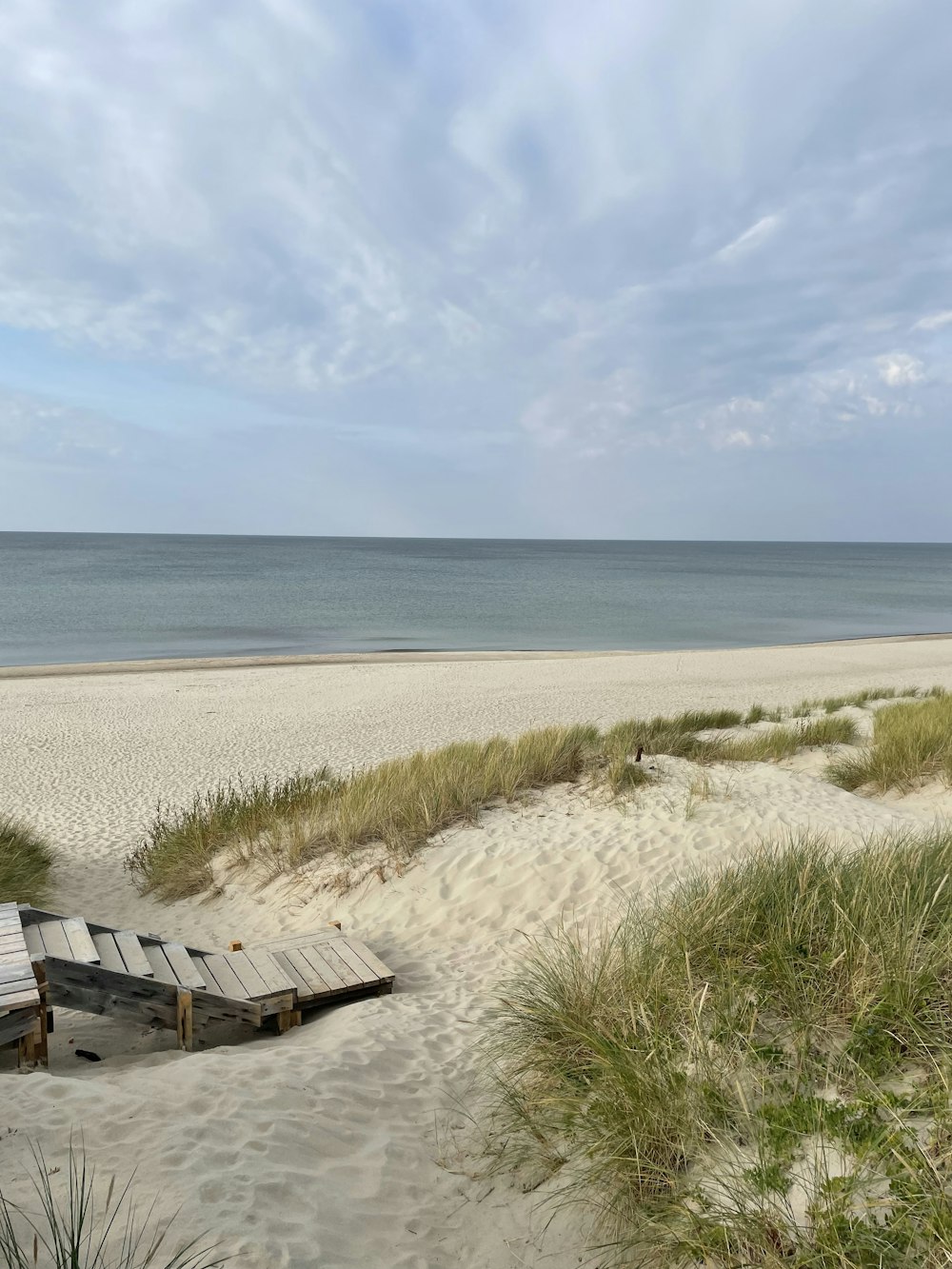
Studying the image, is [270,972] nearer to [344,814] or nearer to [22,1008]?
[22,1008]

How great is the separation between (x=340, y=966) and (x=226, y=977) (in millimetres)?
745

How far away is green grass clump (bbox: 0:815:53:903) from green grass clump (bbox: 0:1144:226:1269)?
4.30 metres

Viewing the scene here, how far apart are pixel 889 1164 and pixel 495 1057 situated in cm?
195

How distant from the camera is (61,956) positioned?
14.9ft

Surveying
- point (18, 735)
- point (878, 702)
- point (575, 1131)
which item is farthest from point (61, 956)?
point (878, 702)

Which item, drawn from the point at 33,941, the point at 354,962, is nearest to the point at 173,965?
the point at 33,941

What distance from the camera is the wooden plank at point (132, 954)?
4.72m

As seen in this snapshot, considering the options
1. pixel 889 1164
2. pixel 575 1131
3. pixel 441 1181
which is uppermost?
pixel 889 1164

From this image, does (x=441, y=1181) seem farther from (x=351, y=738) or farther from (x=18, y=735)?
(x=18, y=735)

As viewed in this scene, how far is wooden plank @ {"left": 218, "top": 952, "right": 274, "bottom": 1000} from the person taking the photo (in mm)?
4879

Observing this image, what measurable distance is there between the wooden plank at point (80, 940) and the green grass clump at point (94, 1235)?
1954 millimetres

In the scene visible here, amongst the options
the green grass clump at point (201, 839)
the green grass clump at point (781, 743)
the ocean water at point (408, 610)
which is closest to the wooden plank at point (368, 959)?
the green grass clump at point (201, 839)

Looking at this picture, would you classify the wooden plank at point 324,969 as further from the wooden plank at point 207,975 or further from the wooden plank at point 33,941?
the wooden plank at point 33,941

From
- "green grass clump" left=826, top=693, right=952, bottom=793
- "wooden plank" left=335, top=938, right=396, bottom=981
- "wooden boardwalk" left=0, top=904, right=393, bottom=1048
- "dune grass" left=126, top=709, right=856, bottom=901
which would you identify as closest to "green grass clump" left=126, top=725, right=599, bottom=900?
"dune grass" left=126, top=709, right=856, bottom=901
